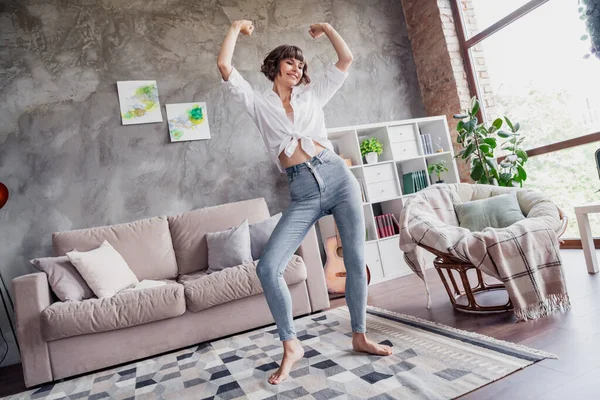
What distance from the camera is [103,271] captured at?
2.64 metres

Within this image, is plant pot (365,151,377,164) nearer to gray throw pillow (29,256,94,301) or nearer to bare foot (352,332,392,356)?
bare foot (352,332,392,356)

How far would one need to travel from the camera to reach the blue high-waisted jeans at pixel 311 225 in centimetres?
165

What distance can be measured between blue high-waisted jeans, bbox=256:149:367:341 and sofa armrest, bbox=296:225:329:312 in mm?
1044

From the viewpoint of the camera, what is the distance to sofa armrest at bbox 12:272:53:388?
2.27 metres

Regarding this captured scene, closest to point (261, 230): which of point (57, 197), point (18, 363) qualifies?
point (57, 197)

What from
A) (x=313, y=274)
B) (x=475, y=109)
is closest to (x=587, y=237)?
(x=475, y=109)

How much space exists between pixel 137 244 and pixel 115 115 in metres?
1.18

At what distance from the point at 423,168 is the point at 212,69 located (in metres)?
2.19

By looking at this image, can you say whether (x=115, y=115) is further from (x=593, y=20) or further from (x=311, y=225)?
(x=593, y=20)

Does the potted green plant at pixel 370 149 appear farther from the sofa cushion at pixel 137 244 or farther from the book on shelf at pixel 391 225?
the sofa cushion at pixel 137 244

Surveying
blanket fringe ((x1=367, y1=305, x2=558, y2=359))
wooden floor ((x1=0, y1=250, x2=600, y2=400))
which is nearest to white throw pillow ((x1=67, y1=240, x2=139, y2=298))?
wooden floor ((x1=0, y1=250, x2=600, y2=400))

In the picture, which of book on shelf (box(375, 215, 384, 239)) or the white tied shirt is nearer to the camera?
the white tied shirt

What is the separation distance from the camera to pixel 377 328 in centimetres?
219

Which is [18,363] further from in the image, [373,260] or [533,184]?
[533,184]
